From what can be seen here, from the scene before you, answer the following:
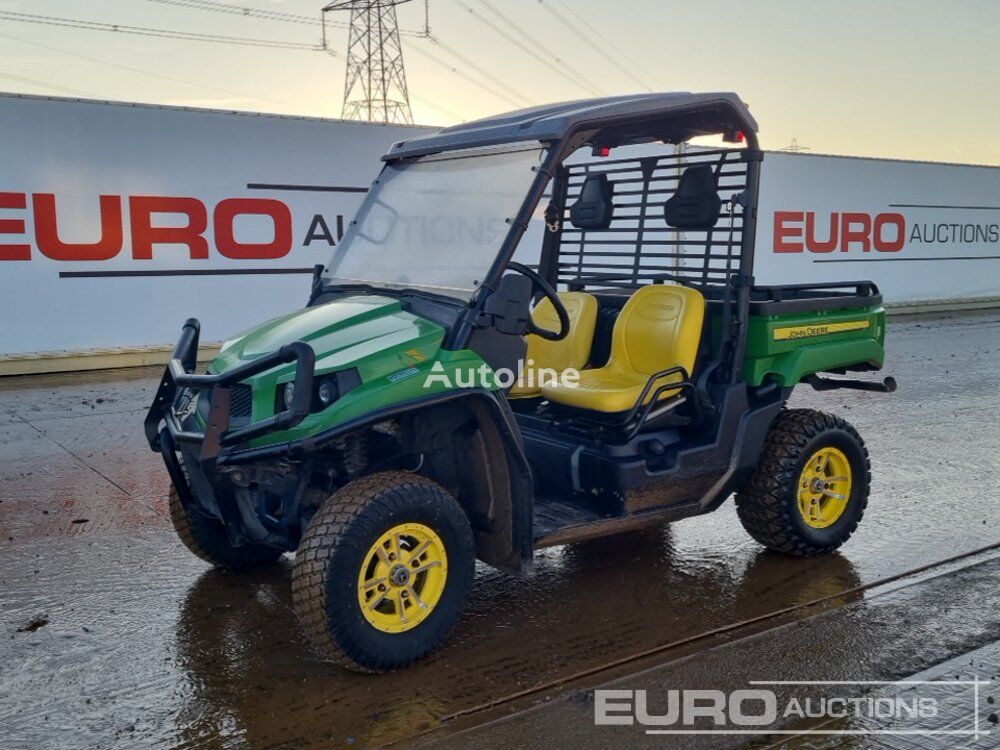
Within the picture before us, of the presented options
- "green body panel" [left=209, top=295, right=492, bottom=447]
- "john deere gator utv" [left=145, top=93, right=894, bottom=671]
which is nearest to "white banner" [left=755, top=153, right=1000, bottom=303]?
"john deere gator utv" [left=145, top=93, right=894, bottom=671]

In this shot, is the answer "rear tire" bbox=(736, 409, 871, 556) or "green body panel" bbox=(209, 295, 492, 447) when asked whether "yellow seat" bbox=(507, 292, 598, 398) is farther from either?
"green body panel" bbox=(209, 295, 492, 447)

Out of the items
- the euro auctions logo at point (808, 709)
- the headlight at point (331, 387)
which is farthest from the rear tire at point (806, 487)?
the headlight at point (331, 387)

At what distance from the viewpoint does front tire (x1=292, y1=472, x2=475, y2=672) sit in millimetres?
3367

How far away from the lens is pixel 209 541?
14.5 ft

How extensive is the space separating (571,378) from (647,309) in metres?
0.48

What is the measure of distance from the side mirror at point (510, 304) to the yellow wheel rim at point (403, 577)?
80 centimetres

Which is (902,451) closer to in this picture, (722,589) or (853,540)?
(853,540)

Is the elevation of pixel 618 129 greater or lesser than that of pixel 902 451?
greater

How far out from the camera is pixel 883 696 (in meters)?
3.39

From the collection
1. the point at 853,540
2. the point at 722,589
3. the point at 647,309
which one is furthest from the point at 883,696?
the point at 647,309

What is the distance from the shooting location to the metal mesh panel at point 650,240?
4.65 m

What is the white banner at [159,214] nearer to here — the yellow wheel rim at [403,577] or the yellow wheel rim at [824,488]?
the yellow wheel rim at [824,488]

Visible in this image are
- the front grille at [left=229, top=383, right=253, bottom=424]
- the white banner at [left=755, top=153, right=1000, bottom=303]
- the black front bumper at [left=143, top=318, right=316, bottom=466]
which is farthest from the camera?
the white banner at [left=755, top=153, right=1000, bottom=303]

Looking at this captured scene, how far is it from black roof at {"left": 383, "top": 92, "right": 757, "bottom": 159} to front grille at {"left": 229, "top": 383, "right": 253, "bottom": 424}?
141 centimetres
